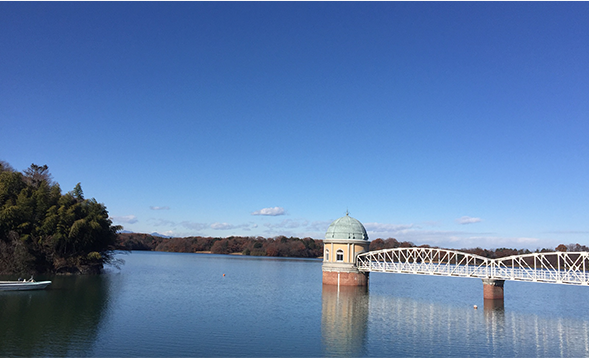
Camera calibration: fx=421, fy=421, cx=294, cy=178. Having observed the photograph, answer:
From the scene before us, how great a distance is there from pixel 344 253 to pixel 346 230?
3.07 metres

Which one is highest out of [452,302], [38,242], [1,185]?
[1,185]

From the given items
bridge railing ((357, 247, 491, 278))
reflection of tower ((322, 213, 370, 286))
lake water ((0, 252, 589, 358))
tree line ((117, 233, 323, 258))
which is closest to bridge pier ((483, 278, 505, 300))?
bridge railing ((357, 247, 491, 278))

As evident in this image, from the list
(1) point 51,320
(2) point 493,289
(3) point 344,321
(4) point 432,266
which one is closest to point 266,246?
(4) point 432,266

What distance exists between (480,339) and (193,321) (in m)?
19.3

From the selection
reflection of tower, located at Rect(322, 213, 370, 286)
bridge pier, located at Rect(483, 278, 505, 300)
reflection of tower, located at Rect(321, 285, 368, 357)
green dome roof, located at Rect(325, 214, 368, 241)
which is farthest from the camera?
green dome roof, located at Rect(325, 214, 368, 241)

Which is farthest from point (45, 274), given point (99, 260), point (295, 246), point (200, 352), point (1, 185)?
point (295, 246)

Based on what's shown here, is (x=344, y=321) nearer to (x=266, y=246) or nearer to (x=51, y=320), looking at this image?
(x=51, y=320)

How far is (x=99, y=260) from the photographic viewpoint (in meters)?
62.4

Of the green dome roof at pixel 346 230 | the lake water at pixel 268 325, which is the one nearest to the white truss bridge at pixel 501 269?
the green dome roof at pixel 346 230

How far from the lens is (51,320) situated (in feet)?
89.7

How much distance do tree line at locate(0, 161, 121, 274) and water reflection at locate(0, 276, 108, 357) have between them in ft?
33.6

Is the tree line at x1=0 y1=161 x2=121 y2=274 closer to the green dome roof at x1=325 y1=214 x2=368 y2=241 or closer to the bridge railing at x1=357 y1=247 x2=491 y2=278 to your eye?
the green dome roof at x1=325 y1=214 x2=368 y2=241

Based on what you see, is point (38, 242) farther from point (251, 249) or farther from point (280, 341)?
point (251, 249)

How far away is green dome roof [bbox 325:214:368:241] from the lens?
55.1 metres
